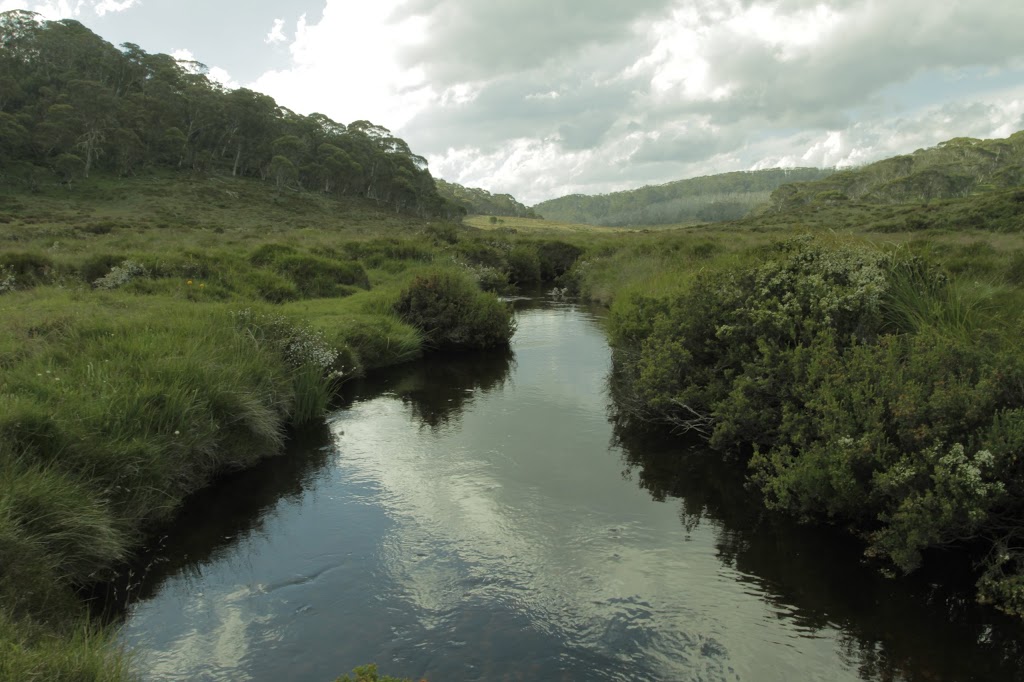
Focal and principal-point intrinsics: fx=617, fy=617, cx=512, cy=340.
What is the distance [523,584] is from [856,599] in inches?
136

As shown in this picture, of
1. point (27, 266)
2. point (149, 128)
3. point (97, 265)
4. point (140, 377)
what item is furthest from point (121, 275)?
point (149, 128)

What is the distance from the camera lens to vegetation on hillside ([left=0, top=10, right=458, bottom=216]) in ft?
239

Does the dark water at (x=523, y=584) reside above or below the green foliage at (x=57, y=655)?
below

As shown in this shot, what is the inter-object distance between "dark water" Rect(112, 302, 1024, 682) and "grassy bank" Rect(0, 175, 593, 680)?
70 centimetres

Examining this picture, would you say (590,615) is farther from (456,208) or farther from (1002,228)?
(456,208)

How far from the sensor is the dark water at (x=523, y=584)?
5492mm

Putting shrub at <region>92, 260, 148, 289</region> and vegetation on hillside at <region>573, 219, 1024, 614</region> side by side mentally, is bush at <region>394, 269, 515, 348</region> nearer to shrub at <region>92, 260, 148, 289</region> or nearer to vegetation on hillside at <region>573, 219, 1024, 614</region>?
vegetation on hillside at <region>573, 219, 1024, 614</region>

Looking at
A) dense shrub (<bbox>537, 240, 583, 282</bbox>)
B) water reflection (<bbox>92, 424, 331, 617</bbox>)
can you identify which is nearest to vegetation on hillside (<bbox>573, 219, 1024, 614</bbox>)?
water reflection (<bbox>92, 424, 331, 617</bbox>)

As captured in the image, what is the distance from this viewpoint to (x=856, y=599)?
21.0 ft

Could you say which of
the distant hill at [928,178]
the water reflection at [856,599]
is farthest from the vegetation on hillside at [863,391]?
the distant hill at [928,178]

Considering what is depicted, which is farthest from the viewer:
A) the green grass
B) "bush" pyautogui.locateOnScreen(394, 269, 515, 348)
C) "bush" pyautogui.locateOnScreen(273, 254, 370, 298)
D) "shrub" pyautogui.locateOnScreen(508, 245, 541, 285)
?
"shrub" pyautogui.locateOnScreen(508, 245, 541, 285)

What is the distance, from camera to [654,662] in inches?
216

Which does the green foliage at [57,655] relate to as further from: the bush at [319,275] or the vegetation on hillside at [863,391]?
the bush at [319,275]

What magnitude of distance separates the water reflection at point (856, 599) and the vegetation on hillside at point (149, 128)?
76579 millimetres
